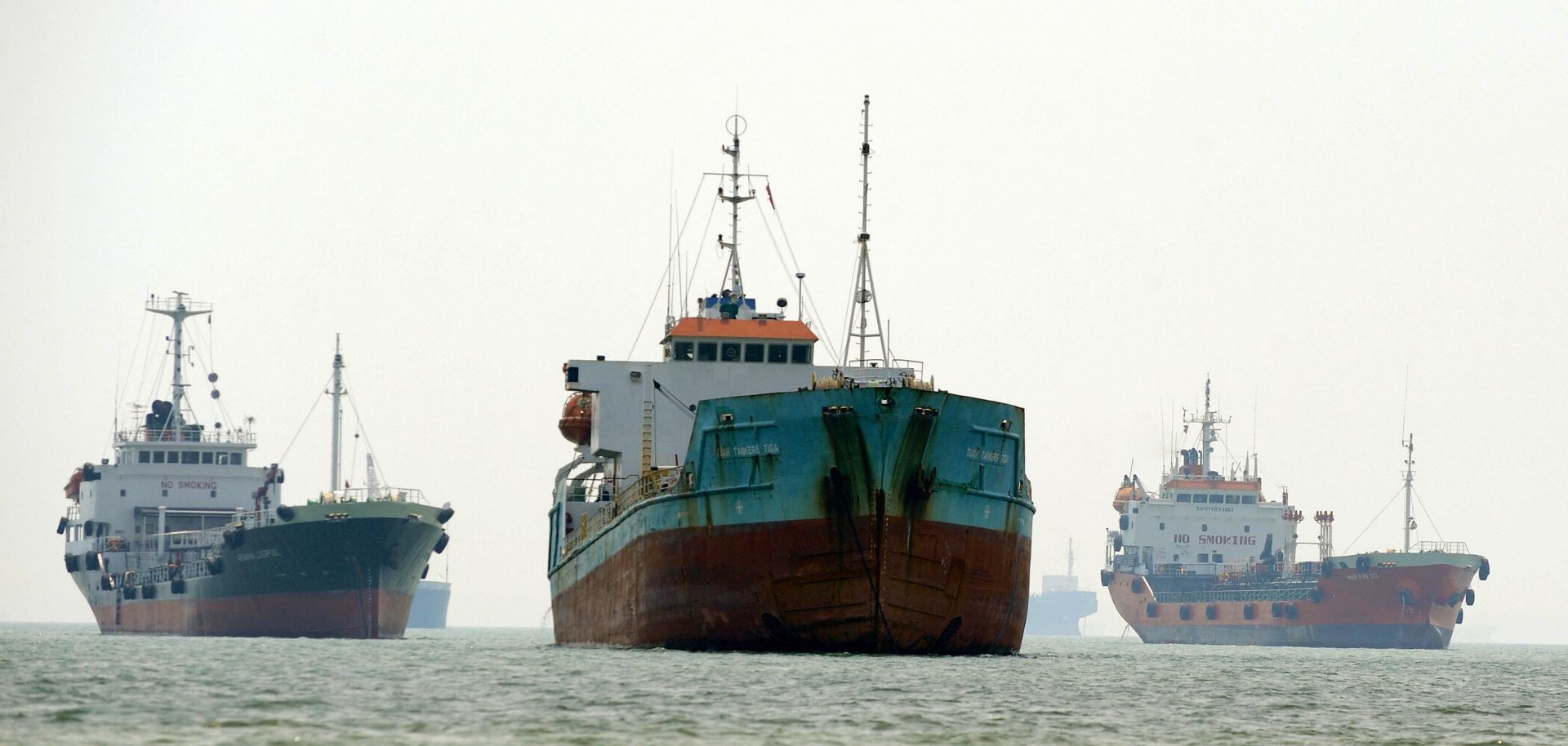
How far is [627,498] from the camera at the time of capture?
42.9m

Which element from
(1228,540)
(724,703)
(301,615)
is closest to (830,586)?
(724,703)

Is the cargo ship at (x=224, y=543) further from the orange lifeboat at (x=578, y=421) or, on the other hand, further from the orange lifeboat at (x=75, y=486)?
the orange lifeboat at (x=578, y=421)

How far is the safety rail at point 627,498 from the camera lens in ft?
129

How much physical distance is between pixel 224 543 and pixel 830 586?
44.9 m

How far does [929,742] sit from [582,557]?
2541 centimetres

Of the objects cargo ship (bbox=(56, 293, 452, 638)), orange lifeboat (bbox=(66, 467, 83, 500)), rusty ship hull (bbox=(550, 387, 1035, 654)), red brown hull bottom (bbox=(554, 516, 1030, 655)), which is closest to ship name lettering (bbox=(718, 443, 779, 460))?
rusty ship hull (bbox=(550, 387, 1035, 654))

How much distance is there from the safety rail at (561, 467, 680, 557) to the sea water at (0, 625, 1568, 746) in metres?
3.19

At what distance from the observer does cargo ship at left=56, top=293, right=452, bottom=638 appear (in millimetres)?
71562

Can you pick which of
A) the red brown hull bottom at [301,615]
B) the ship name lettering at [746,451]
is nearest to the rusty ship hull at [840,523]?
the ship name lettering at [746,451]

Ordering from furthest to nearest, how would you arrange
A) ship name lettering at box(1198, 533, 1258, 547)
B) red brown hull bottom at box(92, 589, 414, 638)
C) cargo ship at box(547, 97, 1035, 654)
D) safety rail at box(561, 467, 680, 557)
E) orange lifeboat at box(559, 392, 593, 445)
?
ship name lettering at box(1198, 533, 1258, 547) < red brown hull bottom at box(92, 589, 414, 638) < orange lifeboat at box(559, 392, 593, 445) < safety rail at box(561, 467, 680, 557) < cargo ship at box(547, 97, 1035, 654)

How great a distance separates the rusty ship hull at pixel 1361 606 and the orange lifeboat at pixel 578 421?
204ft

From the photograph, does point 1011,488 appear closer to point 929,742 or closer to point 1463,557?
point 929,742

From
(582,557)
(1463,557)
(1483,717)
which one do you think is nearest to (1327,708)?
(1483,717)

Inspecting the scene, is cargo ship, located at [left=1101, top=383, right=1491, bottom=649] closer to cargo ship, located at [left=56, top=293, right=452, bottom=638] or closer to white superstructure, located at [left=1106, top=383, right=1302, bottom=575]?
white superstructure, located at [left=1106, top=383, right=1302, bottom=575]
